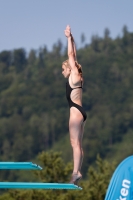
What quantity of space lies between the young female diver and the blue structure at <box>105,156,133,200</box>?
1.55 meters

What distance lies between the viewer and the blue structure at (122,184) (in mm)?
13547

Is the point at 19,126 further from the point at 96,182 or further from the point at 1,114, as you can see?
the point at 96,182

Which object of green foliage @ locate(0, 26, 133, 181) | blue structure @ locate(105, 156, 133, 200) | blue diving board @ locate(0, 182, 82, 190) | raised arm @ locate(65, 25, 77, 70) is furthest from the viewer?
green foliage @ locate(0, 26, 133, 181)

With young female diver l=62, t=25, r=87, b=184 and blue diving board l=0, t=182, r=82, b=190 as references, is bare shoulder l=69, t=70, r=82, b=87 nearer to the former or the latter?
young female diver l=62, t=25, r=87, b=184

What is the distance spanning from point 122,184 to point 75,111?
6.60ft

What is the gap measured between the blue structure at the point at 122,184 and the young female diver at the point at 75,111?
155 cm

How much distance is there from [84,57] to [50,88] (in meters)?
11.2

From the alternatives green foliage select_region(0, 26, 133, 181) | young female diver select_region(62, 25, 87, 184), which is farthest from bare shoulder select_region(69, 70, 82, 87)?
green foliage select_region(0, 26, 133, 181)

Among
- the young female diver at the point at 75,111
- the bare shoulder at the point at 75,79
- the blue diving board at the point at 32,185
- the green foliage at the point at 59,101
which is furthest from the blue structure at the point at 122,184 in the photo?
the green foliage at the point at 59,101

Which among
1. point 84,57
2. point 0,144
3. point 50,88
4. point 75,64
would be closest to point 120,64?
point 84,57

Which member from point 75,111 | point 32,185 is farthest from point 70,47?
point 32,185

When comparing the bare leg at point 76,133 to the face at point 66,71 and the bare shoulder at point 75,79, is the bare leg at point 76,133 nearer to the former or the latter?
the bare shoulder at point 75,79

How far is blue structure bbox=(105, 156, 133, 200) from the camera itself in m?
13.5

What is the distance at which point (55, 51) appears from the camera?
143250 millimetres
